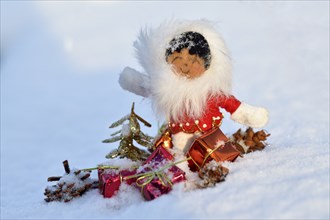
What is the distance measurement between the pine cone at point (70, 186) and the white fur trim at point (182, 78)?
0.36 meters

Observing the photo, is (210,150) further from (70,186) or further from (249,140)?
(70,186)

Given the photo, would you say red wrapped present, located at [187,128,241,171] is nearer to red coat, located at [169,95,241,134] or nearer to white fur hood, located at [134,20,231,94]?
red coat, located at [169,95,241,134]

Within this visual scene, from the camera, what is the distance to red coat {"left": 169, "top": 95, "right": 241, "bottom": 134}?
5.18 ft

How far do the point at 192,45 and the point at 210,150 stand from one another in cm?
37

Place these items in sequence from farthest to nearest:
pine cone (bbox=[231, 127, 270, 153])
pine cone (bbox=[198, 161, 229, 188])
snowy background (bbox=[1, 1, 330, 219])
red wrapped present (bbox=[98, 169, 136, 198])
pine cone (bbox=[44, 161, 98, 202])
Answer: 1. pine cone (bbox=[231, 127, 270, 153])
2. pine cone (bbox=[44, 161, 98, 202])
3. red wrapped present (bbox=[98, 169, 136, 198])
4. pine cone (bbox=[198, 161, 229, 188])
5. snowy background (bbox=[1, 1, 330, 219])

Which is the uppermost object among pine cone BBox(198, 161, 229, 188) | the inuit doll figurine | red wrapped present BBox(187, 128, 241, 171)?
the inuit doll figurine

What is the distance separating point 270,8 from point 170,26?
112 inches

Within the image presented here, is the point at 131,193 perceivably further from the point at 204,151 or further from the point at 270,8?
the point at 270,8

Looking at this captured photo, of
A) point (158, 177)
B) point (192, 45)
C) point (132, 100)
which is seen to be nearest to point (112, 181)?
point (158, 177)

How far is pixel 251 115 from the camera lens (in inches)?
62.1

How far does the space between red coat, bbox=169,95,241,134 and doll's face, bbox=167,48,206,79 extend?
12 cm

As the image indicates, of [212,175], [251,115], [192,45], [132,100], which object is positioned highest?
[192,45]

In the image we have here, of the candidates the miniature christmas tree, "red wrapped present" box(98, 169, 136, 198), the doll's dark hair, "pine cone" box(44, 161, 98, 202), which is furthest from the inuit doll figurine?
"pine cone" box(44, 161, 98, 202)

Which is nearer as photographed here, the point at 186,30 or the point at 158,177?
the point at 158,177
